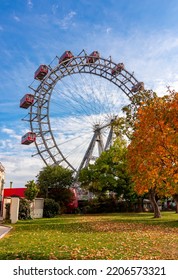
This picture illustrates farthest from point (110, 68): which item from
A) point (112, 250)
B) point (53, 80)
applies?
point (112, 250)

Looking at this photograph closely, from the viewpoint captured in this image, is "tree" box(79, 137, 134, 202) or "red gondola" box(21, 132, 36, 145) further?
"red gondola" box(21, 132, 36, 145)

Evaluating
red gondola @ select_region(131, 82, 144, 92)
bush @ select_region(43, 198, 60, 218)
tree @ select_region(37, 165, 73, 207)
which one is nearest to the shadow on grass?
bush @ select_region(43, 198, 60, 218)

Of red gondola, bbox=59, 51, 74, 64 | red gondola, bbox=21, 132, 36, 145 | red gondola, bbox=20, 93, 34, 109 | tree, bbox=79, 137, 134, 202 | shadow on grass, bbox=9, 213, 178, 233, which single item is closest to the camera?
shadow on grass, bbox=9, 213, 178, 233

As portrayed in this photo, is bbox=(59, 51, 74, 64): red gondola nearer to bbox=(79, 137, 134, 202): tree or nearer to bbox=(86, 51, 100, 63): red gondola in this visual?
bbox=(86, 51, 100, 63): red gondola

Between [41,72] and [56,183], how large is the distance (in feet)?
48.6

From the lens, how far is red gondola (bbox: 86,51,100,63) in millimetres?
46609

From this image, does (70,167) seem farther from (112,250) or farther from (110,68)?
(112,250)

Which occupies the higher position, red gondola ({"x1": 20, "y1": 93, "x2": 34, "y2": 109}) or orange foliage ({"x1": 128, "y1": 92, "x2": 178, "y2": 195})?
red gondola ({"x1": 20, "y1": 93, "x2": 34, "y2": 109})

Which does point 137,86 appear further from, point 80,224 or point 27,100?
point 80,224

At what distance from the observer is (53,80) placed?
4275 cm

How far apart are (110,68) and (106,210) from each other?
20913 mm

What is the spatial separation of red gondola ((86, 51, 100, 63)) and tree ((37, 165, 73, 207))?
52.7 feet

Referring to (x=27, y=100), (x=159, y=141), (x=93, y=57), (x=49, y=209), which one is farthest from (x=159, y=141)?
(x=93, y=57)

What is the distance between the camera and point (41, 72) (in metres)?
43.0
